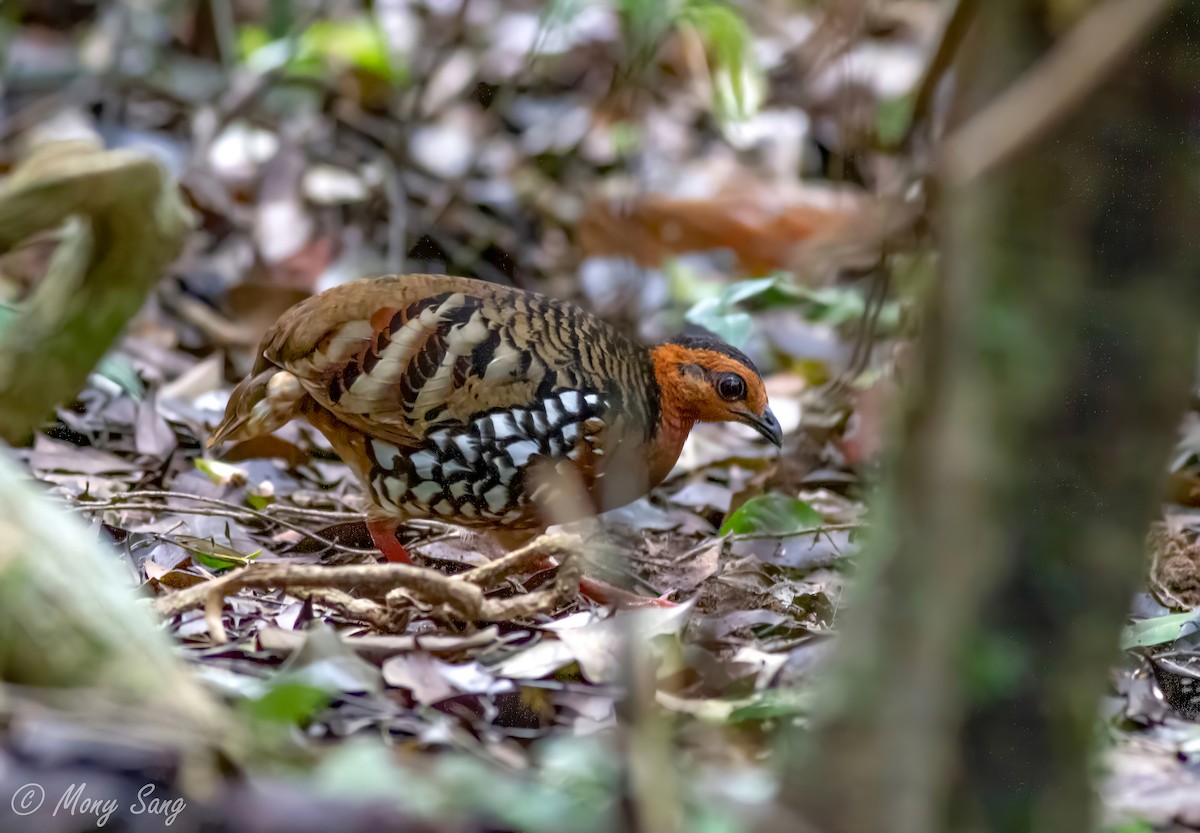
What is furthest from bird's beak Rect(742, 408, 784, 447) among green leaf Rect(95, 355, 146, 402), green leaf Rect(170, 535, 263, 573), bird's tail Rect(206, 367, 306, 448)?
green leaf Rect(95, 355, 146, 402)

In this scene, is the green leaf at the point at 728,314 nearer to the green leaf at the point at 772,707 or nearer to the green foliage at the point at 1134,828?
the green leaf at the point at 772,707

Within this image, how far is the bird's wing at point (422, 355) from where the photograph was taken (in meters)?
3.86

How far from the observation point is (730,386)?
4.24 meters

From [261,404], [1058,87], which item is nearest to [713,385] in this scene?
[261,404]

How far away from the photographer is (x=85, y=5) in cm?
853

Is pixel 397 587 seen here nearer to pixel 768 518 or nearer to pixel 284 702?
pixel 284 702

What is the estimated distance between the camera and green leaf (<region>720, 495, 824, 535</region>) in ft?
13.7

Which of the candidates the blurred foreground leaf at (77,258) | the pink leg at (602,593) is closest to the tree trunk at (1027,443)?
the pink leg at (602,593)

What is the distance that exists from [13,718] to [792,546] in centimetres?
264

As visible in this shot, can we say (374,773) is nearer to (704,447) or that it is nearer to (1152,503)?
(1152,503)

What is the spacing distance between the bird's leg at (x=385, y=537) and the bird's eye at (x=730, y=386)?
1.10 meters

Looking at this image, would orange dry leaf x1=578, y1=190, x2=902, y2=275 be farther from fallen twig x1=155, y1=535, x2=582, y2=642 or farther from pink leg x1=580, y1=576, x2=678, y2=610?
fallen twig x1=155, y1=535, x2=582, y2=642

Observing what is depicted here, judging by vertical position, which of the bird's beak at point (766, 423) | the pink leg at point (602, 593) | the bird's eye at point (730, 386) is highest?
the bird's eye at point (730, 386)

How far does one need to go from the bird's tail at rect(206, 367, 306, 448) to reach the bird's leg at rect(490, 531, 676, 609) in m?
0.80
